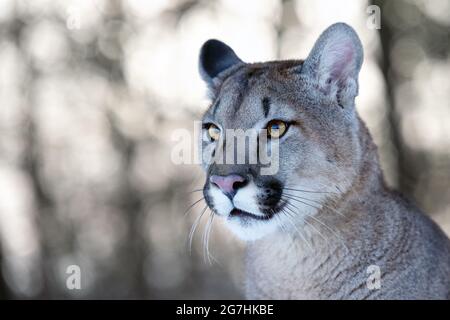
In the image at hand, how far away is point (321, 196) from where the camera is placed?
16.1ft

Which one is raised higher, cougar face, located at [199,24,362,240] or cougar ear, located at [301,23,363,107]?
cougar ear, located at [301,23,363,107]

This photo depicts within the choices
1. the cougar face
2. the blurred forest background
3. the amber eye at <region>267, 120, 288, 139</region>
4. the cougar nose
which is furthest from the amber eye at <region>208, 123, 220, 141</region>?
the blurred forest background

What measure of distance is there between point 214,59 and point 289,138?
1.71 m

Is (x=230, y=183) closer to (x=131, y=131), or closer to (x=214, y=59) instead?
(x=214, y=59)

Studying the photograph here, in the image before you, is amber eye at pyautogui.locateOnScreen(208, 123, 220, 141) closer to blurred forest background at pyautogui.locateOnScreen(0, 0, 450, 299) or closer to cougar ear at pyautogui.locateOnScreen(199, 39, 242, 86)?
cougar ear at pyautogui.locateOnScreen(199, 39, 242, 86)

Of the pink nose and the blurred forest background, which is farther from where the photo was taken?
the blurred forest background

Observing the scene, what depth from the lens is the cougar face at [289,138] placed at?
15.5ft

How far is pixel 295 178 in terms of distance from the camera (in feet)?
16.0

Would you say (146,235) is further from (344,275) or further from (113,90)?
(344,275)

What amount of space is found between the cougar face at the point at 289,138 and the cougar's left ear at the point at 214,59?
0.82 m

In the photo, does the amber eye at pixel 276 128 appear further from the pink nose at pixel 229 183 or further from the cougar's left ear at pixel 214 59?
the cougar's left ear at pixel 214 59

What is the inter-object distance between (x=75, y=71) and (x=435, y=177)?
863cm

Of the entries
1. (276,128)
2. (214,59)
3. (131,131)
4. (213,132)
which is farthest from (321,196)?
(131,131)

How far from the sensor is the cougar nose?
4.55 m
